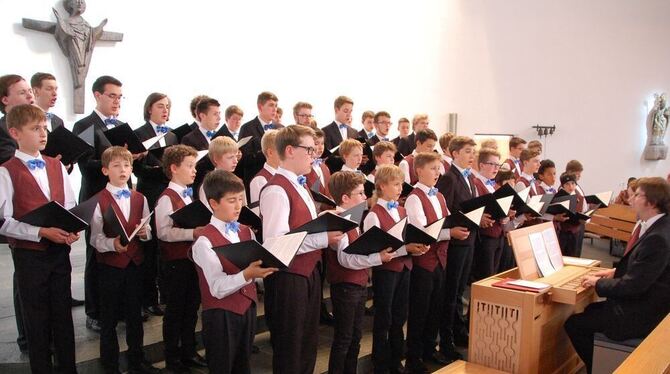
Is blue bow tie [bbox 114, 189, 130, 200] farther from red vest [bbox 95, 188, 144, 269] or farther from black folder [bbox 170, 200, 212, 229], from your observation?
black folder [bbox 170, 200, 212, 229]

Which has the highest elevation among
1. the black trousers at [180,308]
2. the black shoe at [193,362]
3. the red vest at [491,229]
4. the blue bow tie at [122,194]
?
the blue bow tie at [122,194]

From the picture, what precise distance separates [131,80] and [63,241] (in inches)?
158

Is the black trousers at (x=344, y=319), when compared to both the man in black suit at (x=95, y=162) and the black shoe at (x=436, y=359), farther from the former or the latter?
the man in black suit at (x=95, y=162)

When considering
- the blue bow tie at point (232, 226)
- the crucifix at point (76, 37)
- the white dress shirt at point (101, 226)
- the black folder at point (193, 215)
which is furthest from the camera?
the crucifix at point (76, 37)

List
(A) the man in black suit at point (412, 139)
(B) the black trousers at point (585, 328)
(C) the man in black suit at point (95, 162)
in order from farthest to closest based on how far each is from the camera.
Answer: (A) the man in black suit at point (412, 139)
(C) the man in black suit at point (95, 162)
(B) the black trousers at point (585, 328)

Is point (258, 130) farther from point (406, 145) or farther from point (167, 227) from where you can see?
point (406, 145)

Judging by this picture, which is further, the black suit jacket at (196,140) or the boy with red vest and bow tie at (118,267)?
the black suit jacket at (196,140)

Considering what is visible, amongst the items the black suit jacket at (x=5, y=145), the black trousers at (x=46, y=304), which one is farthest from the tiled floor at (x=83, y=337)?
the black suit jacket at (x=5, y=145)

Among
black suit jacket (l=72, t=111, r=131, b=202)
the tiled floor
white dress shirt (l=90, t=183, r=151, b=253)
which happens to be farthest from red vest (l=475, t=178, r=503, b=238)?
black suit jacket (l=72, t=111, r=131, b=202)

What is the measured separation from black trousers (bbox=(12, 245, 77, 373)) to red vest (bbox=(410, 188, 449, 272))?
1905 millimetres

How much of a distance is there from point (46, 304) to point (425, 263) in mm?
2031

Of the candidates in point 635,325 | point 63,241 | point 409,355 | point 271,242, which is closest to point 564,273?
point 635,325

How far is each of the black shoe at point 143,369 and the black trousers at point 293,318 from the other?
2.39ft

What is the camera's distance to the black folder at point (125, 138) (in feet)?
10.3
